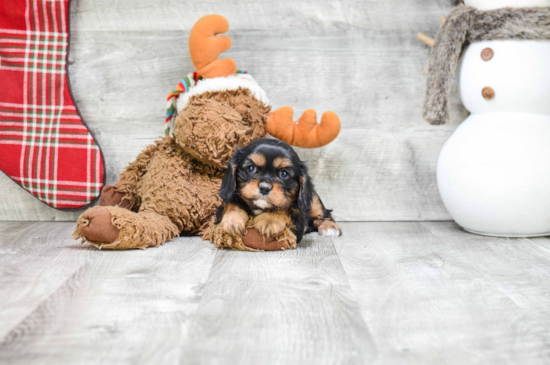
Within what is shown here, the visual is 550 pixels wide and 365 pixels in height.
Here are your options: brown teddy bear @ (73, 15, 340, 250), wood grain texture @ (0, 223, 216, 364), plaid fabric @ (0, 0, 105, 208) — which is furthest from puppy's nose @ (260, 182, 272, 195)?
plaid fabric @ (0, 0, 105, 208)

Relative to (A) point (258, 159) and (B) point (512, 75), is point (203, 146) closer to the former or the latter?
(A) point (258, 159)

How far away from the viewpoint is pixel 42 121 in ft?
7.89

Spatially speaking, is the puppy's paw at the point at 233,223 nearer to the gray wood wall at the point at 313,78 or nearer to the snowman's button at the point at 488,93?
the gray wood wall at the point at 313,78

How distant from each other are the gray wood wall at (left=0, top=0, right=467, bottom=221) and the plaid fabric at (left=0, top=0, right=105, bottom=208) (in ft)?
0.36

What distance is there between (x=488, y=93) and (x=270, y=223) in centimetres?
117

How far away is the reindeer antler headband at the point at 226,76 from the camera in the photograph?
80.5 inches

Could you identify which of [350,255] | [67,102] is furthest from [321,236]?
[67,102]

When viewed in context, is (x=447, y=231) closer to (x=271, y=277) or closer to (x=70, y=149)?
(x=271, y=277)

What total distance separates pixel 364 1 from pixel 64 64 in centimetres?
165

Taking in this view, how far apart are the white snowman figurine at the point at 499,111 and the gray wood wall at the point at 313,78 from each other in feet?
1.31

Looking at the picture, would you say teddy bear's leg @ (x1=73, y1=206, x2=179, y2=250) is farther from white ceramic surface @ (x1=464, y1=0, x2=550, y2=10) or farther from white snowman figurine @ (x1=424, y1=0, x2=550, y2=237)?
white ceramic surface @ (x1=464, y1=0, x2=550, y2=10)

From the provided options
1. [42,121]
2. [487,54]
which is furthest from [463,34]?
[42,121]

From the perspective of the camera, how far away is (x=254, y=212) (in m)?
1.90

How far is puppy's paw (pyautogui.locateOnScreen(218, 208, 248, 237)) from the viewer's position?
1.81 meters
